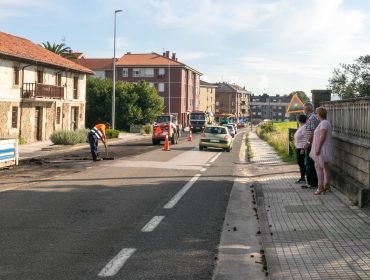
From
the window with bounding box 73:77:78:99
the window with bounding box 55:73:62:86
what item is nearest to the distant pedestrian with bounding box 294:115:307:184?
the window with bounding box 55:73:62:86

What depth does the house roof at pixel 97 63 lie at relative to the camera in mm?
95375

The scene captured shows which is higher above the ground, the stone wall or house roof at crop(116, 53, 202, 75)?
house roof at crop(116, 53, 202, 75)

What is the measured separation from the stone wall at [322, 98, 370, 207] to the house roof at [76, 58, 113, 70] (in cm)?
8560

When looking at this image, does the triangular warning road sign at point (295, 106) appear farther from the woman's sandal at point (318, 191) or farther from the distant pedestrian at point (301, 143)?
the woman's sandal at point (318, 191)

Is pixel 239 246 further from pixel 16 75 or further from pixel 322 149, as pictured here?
pixel 16 75

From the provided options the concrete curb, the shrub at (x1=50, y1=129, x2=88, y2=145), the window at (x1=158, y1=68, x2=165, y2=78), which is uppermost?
the window at (x1=158, y1=68, x2=165, y2=78)

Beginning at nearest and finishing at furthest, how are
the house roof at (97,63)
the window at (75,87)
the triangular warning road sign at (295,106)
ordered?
1. the triangular warning road sign at (295,106)
2. the window at (75,87)
3. the house roof at (97,63)

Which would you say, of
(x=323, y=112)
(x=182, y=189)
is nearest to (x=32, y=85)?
(x=182, y=189)

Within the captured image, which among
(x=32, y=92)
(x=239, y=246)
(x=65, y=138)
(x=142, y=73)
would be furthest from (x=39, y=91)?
(x=142, y=73)

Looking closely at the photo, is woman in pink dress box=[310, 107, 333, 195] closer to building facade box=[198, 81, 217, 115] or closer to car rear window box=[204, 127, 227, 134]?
car rear window box=[204, 127, 227, 134]

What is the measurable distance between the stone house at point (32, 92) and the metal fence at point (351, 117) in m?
22.4

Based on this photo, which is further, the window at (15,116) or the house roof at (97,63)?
the house roof at (97,63)

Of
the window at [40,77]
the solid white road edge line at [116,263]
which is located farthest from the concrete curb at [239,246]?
the window at [40,77]

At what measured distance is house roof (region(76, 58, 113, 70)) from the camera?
313 feet
